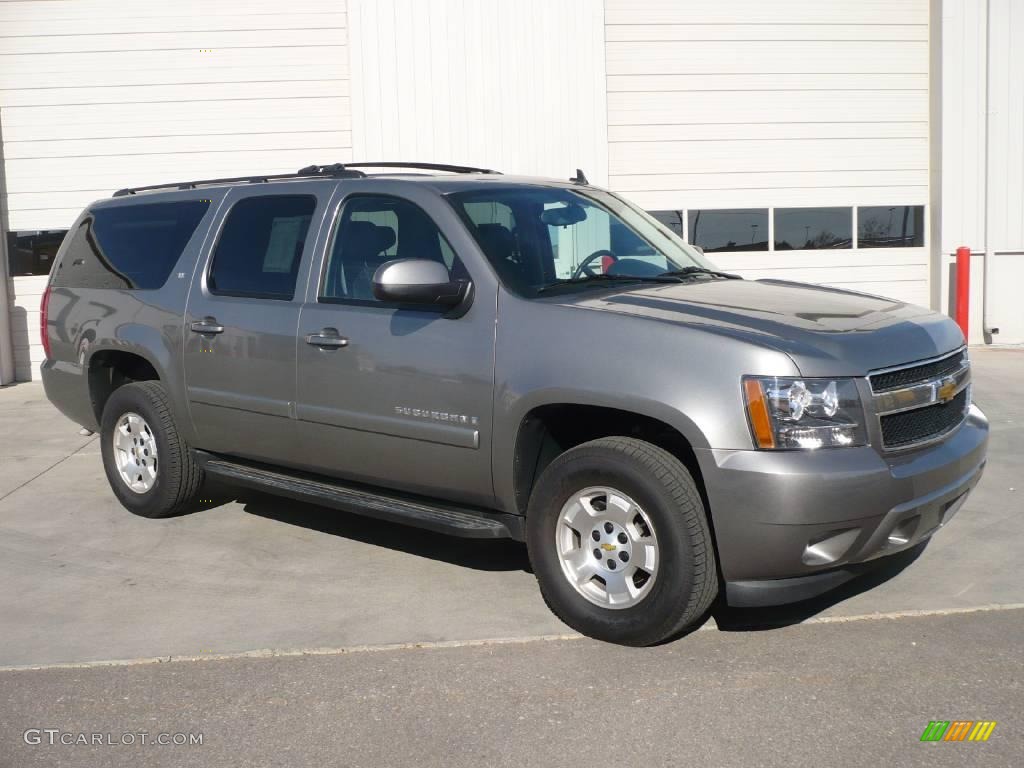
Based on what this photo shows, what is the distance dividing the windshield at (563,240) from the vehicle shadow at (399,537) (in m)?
1.47

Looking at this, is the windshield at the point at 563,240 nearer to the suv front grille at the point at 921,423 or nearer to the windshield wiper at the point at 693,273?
the windshield wiper at the point at 693,273

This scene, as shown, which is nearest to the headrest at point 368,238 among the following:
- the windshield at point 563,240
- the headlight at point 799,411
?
the windshield at point 563,240

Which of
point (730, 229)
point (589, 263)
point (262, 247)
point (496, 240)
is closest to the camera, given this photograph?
point (496, 240)

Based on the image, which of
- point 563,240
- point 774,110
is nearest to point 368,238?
point 563,240

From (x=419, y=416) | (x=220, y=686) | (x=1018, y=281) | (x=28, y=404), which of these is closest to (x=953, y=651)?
(x=419, y=416)

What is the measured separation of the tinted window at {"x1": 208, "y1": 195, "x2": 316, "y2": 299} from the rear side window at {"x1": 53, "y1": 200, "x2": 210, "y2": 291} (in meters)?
0.35

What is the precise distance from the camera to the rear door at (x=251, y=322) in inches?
215

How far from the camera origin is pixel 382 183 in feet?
17.3

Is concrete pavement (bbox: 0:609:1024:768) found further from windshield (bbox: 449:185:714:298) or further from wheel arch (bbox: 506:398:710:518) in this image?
windshield (bbox: 449:185:714:298)

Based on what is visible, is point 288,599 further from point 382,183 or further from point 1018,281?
point 1018,281

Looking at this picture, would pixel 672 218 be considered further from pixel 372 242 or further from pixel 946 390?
pixel 946 390

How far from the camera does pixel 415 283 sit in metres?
4.61

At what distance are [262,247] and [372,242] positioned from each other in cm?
78

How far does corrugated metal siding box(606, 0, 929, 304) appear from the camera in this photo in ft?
42.7
